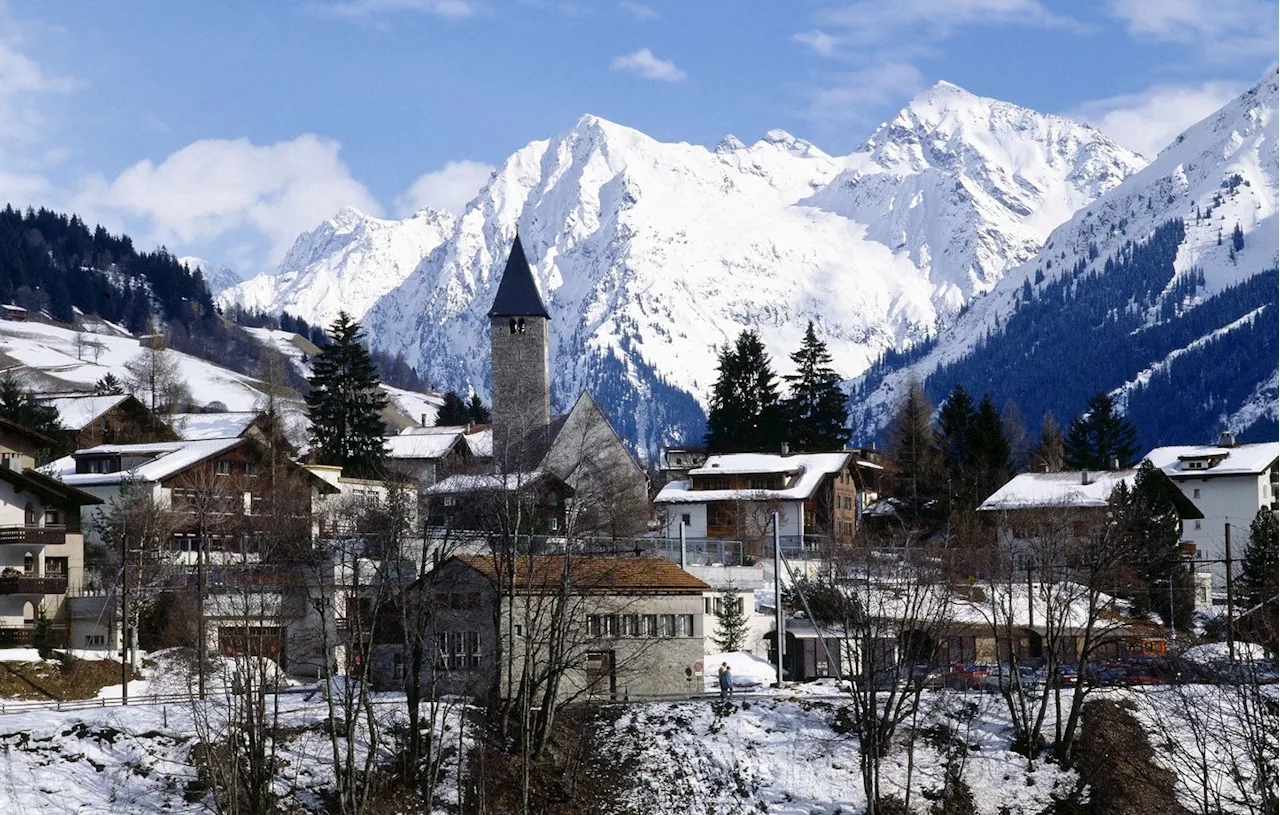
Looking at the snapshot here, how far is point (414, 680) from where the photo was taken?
51.8 m

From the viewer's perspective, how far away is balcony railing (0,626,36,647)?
66625 millimetres

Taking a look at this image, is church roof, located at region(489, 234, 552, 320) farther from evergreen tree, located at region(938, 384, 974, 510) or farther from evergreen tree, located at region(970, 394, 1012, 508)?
evergreen tree, located at region(970, 394, 1012, 508)

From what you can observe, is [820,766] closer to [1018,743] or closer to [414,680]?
[1018,743]

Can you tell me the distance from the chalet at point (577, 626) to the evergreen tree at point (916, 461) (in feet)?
134

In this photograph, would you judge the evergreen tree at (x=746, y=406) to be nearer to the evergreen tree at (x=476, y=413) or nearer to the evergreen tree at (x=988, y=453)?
the evergreen tree at (x=988, y=453)

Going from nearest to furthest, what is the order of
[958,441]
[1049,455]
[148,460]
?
[148,460]
[958,441]
[1049,455]

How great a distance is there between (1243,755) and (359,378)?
221 feet

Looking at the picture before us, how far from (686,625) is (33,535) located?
28291mm

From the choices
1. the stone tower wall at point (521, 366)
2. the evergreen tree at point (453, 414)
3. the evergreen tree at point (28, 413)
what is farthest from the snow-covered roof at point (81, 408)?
the evergreen tree at point (453, 414)

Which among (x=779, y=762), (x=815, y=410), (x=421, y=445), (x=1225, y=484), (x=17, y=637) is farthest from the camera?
(x=815, y=410)

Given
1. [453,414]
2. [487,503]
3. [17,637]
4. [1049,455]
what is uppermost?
[453,414]

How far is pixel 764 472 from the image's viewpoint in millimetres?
106188

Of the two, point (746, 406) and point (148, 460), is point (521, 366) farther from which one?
point (148, 460)

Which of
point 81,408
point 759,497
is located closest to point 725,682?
point 759,497
